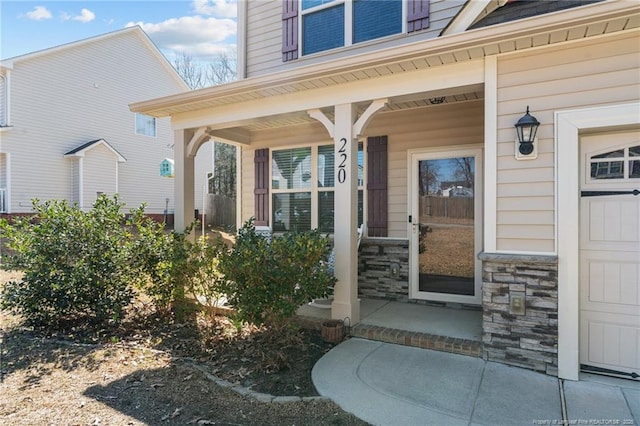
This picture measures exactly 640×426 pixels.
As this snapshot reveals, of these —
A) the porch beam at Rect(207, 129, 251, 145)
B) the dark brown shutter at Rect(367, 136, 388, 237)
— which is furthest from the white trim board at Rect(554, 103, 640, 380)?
the porch beam at Rect(207, 129, 251, 145)

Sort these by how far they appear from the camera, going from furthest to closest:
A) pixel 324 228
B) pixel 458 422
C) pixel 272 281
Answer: pixel 324 228 < pixel 272 281 < pixel 458 422

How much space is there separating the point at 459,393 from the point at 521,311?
891mm

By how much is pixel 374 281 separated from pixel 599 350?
2658 millimetres

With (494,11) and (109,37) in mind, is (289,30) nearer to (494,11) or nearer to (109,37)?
(494,11)

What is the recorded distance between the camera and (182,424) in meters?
2.49

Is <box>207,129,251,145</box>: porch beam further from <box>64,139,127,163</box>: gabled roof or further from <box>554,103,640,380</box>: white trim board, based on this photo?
<box>64,139,127,163</box>: gabled roof

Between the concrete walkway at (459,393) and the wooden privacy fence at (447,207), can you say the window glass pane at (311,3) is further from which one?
the concrete walkway at (459,393)

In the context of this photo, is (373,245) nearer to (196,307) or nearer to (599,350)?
(196,307)

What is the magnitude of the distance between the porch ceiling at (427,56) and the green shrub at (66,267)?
1828mm

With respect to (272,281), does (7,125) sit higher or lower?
Result: higher

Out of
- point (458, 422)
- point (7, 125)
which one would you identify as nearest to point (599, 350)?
point (458, 422)

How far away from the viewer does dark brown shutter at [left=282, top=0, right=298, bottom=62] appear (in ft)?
19.0

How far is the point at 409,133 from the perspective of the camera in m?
5.07

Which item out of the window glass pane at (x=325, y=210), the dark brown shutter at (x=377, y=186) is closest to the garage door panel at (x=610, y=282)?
the dark brown shutter at (x=377, y=186)
